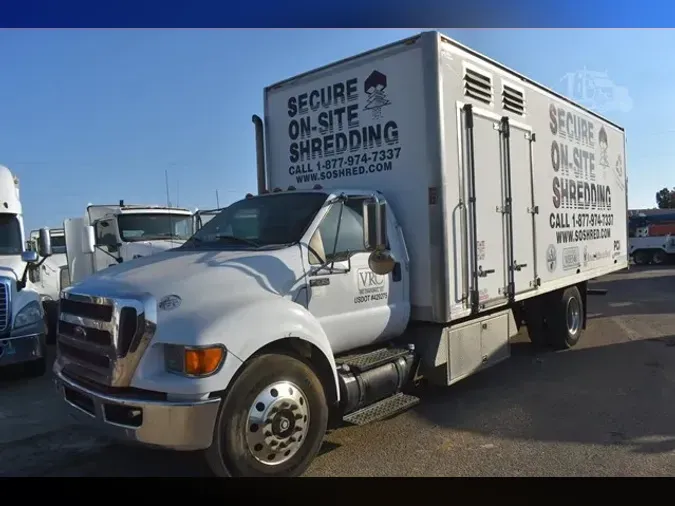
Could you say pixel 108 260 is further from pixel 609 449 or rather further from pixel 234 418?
pixel 609 449

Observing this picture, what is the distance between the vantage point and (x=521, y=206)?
6906 mm

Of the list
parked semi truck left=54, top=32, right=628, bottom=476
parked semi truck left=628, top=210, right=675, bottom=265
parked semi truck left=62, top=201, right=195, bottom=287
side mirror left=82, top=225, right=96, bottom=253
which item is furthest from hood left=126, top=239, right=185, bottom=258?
parked semi truck left=628, top=210, right=675, bottom=265

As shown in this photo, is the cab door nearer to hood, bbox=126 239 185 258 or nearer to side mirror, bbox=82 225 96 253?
hood, bbox=126 239 185 258

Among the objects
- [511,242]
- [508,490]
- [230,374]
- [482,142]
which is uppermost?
[482,142]

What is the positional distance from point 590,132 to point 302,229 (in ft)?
21.4

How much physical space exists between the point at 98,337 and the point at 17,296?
4163 mm

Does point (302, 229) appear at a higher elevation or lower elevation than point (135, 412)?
higher

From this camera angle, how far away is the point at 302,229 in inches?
184

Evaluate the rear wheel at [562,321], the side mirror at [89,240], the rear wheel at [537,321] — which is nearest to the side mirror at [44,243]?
the side mirror at [89,240]

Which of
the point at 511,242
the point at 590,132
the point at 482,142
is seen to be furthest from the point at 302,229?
the point at 590,132

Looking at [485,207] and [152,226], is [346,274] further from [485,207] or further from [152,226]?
[152,226]

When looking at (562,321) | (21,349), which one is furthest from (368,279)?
(21,349)

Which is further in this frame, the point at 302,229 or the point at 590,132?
the point at 590,132

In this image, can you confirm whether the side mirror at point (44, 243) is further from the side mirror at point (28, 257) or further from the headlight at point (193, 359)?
the headlight at point (193, 359)
